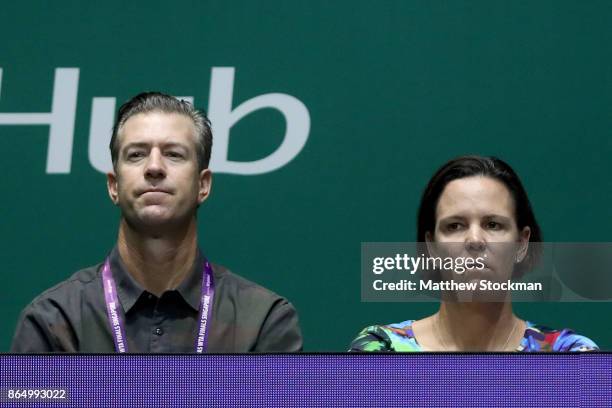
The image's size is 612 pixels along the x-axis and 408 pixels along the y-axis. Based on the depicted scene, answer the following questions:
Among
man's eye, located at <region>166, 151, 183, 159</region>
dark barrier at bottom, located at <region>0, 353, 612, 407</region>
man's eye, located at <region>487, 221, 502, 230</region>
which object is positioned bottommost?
dark barrier at bottom, located at <region>0, 353, 612, 407</region>

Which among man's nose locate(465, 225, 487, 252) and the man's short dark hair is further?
the man's short dark hair

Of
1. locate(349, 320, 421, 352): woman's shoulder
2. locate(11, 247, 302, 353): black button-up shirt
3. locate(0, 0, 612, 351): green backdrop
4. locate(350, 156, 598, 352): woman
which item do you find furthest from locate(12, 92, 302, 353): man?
locate(0, 0, 612, 351): green backdrop

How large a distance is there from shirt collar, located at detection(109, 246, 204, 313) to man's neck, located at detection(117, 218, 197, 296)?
1 centimetres

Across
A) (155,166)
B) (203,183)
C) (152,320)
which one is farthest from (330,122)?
(152,320)

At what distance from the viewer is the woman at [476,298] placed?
2645mm

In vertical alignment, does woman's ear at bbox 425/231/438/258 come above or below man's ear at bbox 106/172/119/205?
below

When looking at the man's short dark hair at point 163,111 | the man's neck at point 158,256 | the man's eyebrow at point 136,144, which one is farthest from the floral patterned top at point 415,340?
the man's eyebrow at point 136,144

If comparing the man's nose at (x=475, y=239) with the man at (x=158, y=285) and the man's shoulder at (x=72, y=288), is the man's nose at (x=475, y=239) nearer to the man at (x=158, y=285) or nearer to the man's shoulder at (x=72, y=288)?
the man at (x=158, y=285)

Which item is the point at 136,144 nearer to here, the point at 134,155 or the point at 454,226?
the point at 134,155

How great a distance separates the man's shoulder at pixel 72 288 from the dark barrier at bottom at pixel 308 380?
0.57 meters

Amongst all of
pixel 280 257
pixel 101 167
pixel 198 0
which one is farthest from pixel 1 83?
pixel 280 257

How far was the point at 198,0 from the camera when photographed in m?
3.71

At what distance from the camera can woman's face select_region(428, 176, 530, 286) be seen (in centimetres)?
264

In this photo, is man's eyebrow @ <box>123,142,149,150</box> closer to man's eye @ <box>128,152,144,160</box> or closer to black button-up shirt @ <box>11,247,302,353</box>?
man's eye @ <box>128,152,144,160</box>
